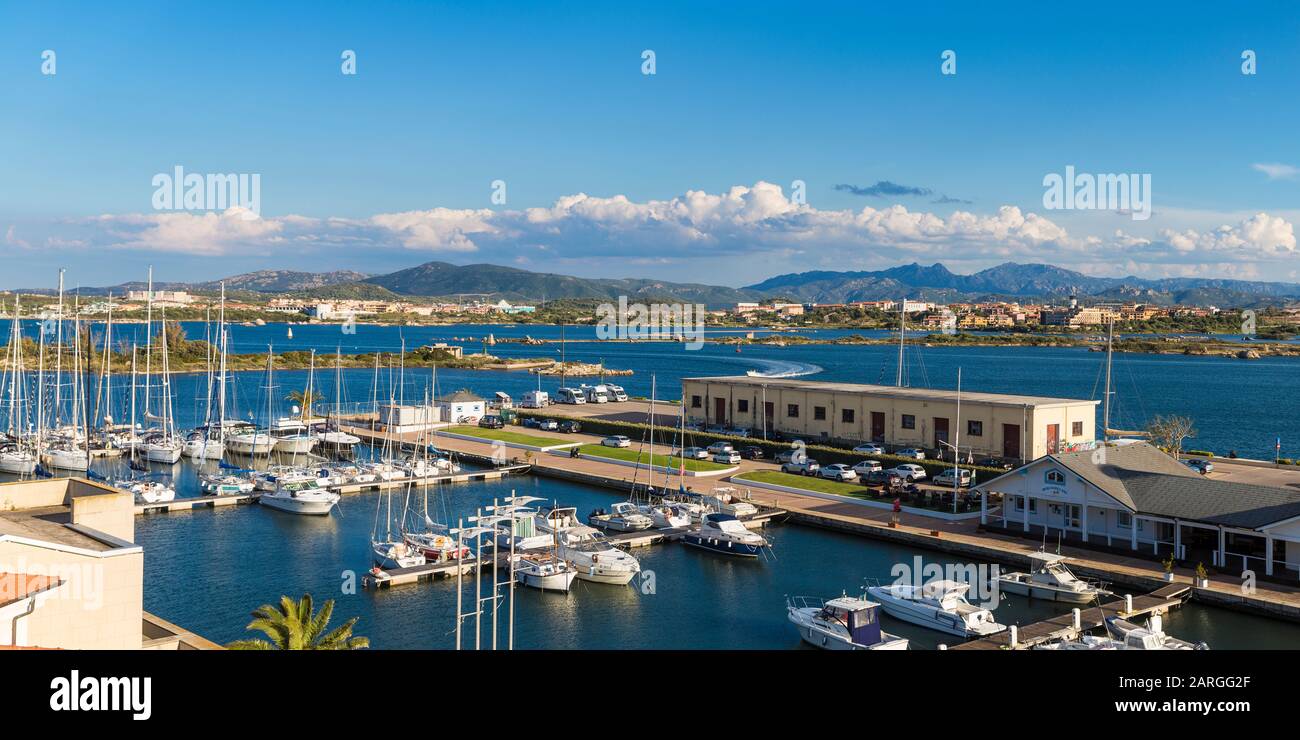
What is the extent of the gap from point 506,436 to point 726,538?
2225 centimetres

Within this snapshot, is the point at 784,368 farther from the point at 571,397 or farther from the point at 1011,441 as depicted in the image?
the point at 1011,441

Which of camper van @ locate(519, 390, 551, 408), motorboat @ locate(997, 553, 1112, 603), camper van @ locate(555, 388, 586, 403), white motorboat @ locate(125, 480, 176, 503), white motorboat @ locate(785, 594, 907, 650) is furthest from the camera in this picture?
camper van @ locate(555, 388, 586, 403)

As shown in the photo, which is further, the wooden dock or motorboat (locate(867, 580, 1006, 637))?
motorboat (locate(867, 580, 1006, 637))

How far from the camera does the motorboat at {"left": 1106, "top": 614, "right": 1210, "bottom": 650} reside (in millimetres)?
16750

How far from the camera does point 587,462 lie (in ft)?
129

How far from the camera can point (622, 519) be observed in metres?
28.6

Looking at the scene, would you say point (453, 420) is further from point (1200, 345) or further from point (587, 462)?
point (1200, 345)

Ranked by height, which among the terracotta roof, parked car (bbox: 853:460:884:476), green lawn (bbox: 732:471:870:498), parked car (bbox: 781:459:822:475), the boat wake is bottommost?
green lawn (bbox: 732:471:870:498)

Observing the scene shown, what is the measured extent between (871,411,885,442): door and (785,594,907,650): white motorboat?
1892cm

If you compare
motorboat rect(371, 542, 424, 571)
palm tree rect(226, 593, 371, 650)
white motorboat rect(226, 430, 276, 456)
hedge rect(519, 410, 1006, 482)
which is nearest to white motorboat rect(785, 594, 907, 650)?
palm tree rect(226, 593, 371, 650)

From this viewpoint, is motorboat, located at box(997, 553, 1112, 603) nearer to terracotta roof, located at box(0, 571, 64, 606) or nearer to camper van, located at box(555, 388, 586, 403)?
terracotta roof, located at box(0, 571, 64, 606)

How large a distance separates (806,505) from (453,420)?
1005 inches

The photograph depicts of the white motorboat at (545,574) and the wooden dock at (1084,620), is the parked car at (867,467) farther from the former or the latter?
the white motorboat at (545,574)
